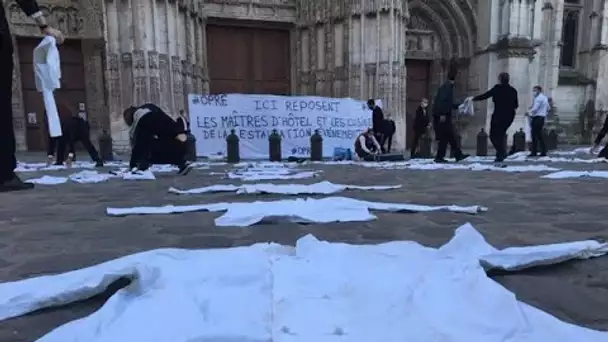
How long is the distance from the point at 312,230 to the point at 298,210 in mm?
590

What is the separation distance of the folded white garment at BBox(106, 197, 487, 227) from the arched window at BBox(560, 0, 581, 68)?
22.8 metres

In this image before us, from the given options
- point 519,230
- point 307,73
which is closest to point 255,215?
point 519,230

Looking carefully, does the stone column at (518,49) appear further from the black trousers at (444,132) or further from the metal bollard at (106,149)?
the metal bollard at (106,149)

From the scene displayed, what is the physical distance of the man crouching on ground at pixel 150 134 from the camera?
745cm

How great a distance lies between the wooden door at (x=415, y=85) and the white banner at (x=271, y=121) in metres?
5.55

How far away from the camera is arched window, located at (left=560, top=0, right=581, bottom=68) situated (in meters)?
22.2

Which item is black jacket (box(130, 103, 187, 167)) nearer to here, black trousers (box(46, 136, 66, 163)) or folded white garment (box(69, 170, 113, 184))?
folded white garment (box(69, 170, 113, 184))

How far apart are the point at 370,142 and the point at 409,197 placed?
740cm

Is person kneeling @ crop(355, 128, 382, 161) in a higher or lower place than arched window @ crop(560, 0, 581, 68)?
lower

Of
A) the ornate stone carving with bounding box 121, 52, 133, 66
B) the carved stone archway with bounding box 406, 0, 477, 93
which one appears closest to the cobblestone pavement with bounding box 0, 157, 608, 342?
the ornate stone carving with bounding box 121, 52, 133, 66

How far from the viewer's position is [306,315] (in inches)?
60.2

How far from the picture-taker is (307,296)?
Answer: 170 cm

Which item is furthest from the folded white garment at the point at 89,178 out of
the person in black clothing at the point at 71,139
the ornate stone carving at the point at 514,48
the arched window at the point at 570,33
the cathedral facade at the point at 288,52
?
the arched window at the point at 570,33

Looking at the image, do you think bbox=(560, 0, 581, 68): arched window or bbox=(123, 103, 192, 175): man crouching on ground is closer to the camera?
bbox=(123, 103, 192, 175): man crouching on ground
